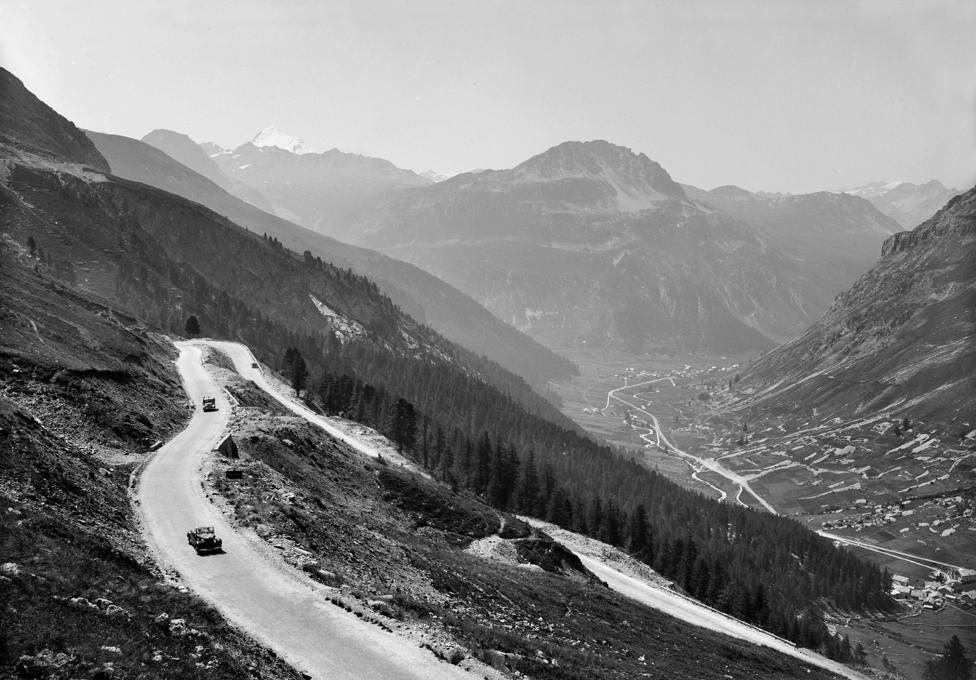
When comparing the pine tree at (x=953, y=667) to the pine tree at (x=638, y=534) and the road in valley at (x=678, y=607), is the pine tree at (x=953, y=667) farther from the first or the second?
the pine tree at (x=638, y=534)

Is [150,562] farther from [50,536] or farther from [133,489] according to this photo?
[133,489]

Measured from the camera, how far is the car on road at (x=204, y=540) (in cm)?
3512

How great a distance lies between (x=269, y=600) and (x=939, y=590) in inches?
8861

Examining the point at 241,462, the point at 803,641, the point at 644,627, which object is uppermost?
the point at 241,462

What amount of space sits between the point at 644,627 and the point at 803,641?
292ft

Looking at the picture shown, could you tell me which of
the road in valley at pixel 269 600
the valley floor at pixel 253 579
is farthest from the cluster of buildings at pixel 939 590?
the road in valley at pixel 269 600

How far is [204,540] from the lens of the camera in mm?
35062

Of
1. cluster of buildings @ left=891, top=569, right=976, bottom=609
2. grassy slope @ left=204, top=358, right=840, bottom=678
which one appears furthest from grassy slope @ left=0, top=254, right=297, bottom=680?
cluster of buildings @ left=891, top=569, right=976, bottom=609

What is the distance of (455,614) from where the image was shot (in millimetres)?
37281

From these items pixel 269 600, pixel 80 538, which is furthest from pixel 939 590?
pixel 80 538

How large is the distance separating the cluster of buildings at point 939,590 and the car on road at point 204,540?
215 metres

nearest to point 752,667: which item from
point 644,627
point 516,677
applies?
point 644,627

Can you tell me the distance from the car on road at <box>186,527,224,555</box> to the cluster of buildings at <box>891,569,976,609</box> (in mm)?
214792

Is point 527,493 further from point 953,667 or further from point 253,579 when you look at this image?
point 953,667
